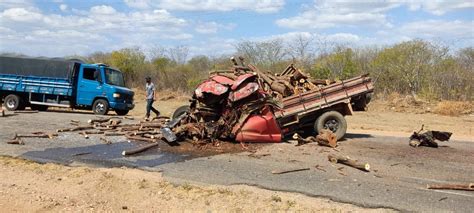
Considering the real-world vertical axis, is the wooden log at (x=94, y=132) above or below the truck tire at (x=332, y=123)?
below

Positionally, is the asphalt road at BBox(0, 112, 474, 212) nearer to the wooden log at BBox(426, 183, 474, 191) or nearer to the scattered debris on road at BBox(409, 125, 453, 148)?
the wooden log at BBox(426, 183, 474, 191)

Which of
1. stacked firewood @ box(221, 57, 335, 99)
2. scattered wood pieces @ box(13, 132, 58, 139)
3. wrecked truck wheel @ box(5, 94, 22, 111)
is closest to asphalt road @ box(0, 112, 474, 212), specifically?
scattered wood pieces @ box(13, 132, 58, 139)

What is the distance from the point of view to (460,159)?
1153 cm

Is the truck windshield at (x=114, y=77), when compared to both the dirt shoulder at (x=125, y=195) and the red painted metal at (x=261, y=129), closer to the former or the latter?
the red painted metal at (x=261, y=129)

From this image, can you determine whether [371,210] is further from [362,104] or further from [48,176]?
[362,104]

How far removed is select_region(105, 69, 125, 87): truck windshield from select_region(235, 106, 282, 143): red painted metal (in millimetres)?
12831

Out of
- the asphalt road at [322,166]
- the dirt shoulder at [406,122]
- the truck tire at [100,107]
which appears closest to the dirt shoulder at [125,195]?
the asphalt road at [322,166]

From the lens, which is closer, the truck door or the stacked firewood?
the stacked firewood

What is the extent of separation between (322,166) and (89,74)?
16382 millimetres

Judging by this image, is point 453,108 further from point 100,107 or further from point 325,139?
point 100,107

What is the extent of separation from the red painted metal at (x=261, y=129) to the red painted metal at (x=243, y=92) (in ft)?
1.86

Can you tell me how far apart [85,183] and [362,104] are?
8.71 metres

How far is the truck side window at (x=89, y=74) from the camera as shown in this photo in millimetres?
23734

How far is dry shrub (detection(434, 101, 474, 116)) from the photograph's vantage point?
25.5 metres
